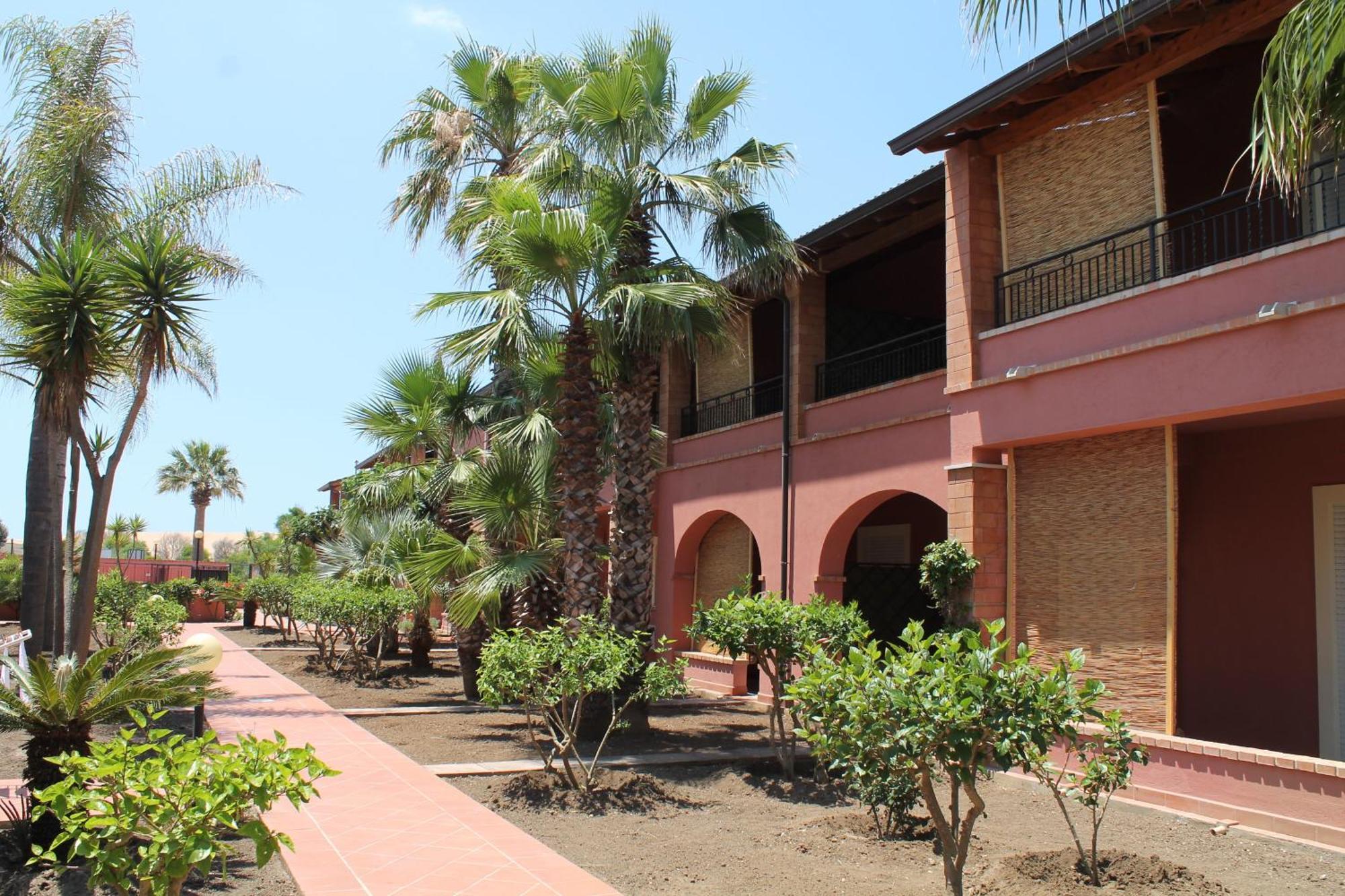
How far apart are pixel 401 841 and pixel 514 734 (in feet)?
17.1

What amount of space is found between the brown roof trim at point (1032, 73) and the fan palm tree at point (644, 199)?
6.58ft

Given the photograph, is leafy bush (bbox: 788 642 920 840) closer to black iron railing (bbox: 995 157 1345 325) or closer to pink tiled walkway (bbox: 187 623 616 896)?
pink tiled walkway (bbox: 187 623 616 896)

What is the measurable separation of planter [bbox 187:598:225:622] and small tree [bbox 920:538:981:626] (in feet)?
114

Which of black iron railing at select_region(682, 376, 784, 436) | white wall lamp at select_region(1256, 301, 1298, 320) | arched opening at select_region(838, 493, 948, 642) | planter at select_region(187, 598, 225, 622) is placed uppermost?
black iron railing at select_region(682, 376, 784, 436)

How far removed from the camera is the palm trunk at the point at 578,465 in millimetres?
11930

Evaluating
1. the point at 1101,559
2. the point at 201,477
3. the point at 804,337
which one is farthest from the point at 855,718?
the point at 201,477

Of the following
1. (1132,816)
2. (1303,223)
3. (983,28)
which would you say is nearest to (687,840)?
(1132,816)

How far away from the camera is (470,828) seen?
309 inches

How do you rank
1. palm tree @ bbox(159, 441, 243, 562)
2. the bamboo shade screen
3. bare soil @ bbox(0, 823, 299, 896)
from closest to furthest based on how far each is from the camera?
bare soil @ bbox(0, 823, 299, 896) → the bamboo shade screen → palm tree @ bbox(159, 441, 243, 562)

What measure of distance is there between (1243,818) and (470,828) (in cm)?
608

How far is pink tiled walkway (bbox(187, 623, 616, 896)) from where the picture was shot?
6387 millimetres

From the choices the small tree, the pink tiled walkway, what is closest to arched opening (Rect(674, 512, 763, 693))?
the small tree

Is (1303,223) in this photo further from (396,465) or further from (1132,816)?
(396,465)

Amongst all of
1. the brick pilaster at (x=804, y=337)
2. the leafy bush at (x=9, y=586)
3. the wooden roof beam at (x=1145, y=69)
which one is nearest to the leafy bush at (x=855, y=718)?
the wooden roof beam at (x=1145, y=69)
